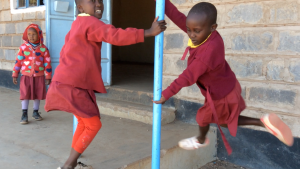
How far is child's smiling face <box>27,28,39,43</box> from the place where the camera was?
3.80m

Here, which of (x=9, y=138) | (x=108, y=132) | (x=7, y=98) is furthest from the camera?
(x=7, y=98)

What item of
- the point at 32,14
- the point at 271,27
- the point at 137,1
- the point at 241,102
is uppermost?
the point at 137,1

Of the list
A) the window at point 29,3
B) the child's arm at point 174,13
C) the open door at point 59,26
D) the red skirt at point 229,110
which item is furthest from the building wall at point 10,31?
the red skirt at point 229,110

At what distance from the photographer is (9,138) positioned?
3.09 m

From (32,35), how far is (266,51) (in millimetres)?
2938

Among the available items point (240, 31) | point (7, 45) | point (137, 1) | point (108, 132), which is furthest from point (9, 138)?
point (137, 1)

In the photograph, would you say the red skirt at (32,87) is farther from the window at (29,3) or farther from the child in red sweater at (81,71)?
the window at (29,3)

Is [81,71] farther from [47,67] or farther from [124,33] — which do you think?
[47,67]

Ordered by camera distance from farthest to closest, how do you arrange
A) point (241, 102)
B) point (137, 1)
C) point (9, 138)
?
1. point (137, 1)
2. point (9, 138)
3. point (241, 102)

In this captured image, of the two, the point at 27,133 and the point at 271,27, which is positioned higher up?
the point at 271,27

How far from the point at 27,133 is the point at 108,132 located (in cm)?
92

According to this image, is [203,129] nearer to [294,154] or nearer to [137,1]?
[294,154]

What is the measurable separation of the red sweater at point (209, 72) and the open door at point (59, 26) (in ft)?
10.1

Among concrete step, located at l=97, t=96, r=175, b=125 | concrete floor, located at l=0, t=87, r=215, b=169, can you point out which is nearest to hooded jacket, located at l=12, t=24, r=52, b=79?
concrete floor, located at l=0, t=87, r=215, b=169
